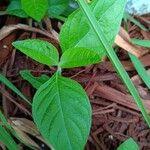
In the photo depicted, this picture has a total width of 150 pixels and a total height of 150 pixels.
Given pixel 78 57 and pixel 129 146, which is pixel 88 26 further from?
pixel 129 146

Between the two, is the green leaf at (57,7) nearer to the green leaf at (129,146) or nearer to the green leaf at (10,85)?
the green leaf at (10,85)

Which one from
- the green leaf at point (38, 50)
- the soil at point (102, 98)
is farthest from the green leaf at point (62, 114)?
the soil at point (102, 98)

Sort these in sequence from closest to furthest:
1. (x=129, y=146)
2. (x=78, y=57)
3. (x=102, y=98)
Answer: (x=78, y=57)
(x=129, y=146)
(x=102, y=98)

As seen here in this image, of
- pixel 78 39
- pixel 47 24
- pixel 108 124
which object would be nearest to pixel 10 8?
pixel 47 24

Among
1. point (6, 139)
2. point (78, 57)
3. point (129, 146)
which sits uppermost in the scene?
point (78, 57)

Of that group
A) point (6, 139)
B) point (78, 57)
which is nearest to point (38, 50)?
point (78, 57)

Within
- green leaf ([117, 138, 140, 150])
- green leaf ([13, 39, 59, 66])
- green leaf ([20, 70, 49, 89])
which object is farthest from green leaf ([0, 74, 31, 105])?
green leaf ([117, 138, 140, 150])

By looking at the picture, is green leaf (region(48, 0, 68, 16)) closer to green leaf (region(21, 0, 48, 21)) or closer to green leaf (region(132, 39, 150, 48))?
green leaf (region(21, 0, 48, 21))
